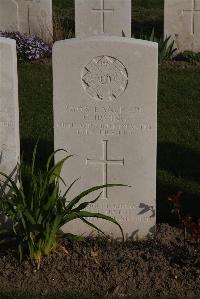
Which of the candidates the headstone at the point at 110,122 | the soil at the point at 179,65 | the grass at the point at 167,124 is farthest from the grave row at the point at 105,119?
the soil at the point at 179,65

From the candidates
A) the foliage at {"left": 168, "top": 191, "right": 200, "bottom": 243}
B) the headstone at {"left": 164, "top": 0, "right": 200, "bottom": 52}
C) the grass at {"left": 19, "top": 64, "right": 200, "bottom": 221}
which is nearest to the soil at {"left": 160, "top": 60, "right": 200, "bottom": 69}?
the grass at {"left": 19, "top": 64, "right": 200, "bottom": 221}

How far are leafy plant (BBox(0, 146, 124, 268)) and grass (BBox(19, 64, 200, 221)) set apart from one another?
1149 millimetres

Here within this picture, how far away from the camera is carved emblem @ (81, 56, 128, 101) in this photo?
16.3 ft

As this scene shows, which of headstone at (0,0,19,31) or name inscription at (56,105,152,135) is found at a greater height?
headstone at (0,0,19,31)

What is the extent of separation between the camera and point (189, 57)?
1066 centimetres

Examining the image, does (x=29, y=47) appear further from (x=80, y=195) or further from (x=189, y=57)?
(x=80, y=195)

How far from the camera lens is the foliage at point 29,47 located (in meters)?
10.5

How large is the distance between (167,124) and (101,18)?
336 centimetres

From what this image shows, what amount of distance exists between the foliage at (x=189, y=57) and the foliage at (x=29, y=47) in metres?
2.04

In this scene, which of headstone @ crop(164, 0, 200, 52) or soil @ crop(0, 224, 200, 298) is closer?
soil @ crop(0, 224, 200, 298)

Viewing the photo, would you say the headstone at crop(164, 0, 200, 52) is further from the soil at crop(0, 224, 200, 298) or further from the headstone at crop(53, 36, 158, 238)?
the soil at crop(0, 224, 200, 298)

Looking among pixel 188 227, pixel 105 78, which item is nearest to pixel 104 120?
pixel 105 78

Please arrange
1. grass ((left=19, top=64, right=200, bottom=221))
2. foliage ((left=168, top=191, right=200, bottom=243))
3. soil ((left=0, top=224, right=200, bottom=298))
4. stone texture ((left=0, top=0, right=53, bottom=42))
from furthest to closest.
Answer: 1. stone texture ((left=0, top=0, right=53, bottom=42))
2. grass ((left=19, top=64, right=200, bottom=221))
3. foliage ((left=168, top=191, right=200, bottom=243))
4. soil ((left=0, top=224, right=200, bottom=298))

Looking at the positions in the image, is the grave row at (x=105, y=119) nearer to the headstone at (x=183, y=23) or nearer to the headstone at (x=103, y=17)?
the headstone at (x=103, y=17)
